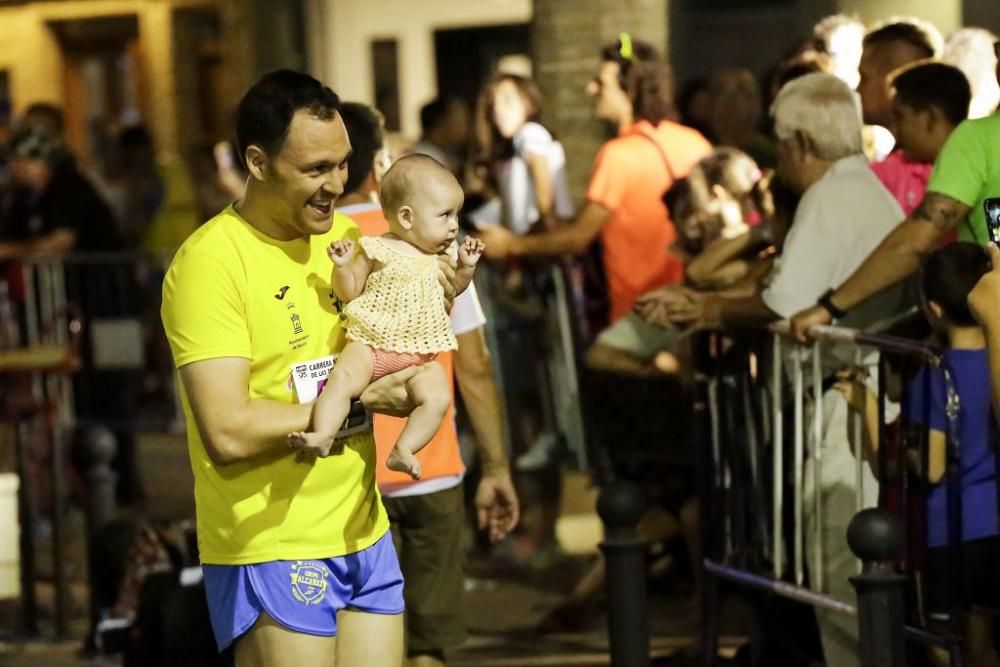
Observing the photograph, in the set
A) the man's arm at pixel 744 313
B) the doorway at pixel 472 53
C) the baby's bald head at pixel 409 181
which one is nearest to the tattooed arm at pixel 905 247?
the man's arm at pixel 744 313

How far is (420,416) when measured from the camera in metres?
5.01

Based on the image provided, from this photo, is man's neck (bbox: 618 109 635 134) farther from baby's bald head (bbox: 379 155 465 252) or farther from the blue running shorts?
the blue running shorts

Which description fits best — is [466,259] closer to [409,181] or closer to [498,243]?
[409,181]

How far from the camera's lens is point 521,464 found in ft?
33.2

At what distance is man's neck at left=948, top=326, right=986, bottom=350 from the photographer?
6273mm

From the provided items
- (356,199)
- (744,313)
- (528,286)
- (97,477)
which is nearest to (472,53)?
(528,286)

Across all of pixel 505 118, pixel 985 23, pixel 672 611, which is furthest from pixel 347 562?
pixel 985 23

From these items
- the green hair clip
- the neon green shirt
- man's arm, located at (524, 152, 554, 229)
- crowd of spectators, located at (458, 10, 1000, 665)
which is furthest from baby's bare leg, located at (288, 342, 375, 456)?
man's arm, located at (524, 152, 554, 229)

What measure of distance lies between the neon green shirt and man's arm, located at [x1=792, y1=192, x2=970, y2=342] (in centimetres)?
4

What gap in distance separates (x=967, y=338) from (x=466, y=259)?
1.85 m

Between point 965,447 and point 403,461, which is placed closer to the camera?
point 403,461

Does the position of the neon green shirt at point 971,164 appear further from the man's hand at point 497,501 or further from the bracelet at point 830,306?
the man's hand at point 497,501

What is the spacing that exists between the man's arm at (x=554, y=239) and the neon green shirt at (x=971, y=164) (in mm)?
2884

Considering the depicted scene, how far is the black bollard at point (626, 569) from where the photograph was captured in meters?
6.67
